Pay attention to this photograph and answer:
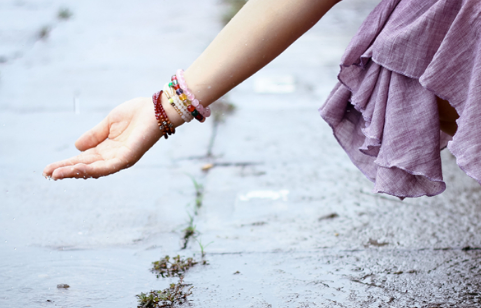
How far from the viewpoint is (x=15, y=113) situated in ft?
13.2

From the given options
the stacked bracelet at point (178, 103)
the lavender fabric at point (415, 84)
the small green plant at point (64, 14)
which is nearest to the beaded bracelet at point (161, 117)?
the stacked bracelet at point (178, 103)

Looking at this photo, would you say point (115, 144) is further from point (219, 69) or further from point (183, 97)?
point (219, 69)

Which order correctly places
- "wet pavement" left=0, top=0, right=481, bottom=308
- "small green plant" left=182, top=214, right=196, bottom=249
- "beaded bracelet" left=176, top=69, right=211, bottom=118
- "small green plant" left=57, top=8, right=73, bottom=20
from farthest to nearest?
"small green plant" left=57, top=8, right=73, bottom=20 < "small green plant" left=182, top=214, right=196, bottom=249 < "wet pavement" left=0, top=0, right=481, bottom=308 < "beaded bracelet" left=176, top=69, right=211, bottom=118

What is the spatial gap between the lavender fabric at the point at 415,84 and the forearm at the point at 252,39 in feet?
0.57

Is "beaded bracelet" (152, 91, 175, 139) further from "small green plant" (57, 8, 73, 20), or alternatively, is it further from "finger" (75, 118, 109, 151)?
"small green plant" (57, 8, 73, 20)

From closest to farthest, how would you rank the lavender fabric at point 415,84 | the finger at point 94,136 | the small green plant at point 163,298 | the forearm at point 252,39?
the lavender fabric at point 415,84 → the forearm at point 252,39 → the finger at point 94,136 → the small green plant at point 163,298

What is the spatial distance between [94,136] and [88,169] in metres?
0.19

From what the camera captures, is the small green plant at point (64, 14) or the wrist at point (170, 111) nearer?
the wrist at point (170, 111)

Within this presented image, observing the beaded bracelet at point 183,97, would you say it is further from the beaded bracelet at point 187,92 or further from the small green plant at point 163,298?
the small green plant at point 163,298

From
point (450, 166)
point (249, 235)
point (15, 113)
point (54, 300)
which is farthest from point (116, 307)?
point (15, 113)

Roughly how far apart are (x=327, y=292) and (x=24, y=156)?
87.0 inches

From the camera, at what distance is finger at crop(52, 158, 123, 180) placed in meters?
1.48

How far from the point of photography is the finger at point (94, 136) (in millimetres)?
1638

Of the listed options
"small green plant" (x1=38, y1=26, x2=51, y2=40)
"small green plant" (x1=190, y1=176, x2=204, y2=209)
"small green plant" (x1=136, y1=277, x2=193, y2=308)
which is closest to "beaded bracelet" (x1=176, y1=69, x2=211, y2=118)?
"small green plant" (x1=136, y1=277, x2=193, y2=308)
